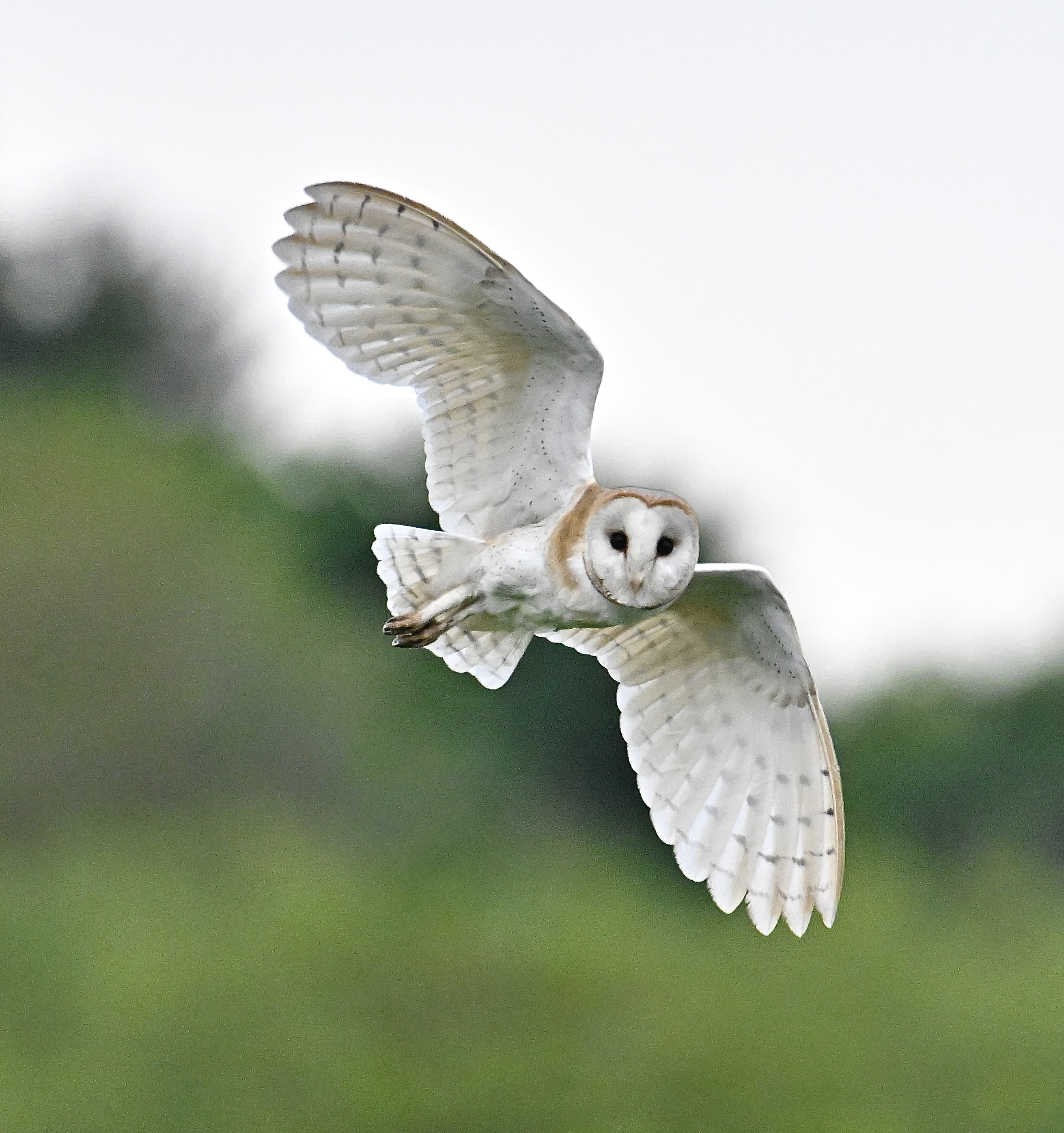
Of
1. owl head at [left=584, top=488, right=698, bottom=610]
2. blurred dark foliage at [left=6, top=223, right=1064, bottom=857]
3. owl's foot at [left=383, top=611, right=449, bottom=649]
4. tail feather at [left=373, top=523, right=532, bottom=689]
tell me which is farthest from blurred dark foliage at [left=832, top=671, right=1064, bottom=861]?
owl head at [left=584, top=488, right=698, bottom=610]

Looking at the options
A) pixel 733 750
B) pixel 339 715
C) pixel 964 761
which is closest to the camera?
pixel 733 750

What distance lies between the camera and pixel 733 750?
7414 millimetres

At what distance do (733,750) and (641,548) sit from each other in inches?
47.9

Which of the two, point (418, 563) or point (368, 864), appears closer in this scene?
point (418, 563)

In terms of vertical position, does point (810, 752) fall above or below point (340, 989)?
above

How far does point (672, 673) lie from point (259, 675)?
25431 millimetres

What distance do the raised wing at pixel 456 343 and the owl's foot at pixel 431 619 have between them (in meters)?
0.24

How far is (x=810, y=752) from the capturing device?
7316 millimetres

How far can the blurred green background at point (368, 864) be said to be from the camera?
25.5 metres

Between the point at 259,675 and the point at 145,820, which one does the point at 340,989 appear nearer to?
the point at 145,820

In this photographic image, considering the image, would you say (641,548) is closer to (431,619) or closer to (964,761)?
(431,619)

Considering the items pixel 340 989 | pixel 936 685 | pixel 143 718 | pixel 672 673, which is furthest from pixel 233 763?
pixel 672 673

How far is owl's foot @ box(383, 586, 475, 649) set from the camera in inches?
263

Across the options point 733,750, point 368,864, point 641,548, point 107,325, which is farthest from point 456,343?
point 107,325
